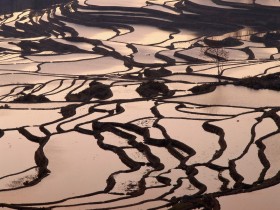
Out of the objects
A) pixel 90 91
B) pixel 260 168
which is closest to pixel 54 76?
pixel 90 91

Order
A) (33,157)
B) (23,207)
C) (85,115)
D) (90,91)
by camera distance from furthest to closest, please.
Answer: (90,91) < (85,115) < (33,157) < (23,207)

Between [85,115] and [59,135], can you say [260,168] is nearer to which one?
[59,135]

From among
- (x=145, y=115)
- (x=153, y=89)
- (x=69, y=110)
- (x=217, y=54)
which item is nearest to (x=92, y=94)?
(x=153, y=89)

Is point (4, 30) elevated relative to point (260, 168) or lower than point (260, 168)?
lower

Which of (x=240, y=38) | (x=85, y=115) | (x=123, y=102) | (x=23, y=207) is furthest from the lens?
(x=240, y=38)

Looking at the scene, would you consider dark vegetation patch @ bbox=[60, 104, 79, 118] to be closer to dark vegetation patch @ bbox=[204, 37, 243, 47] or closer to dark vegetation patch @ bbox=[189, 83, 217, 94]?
dark vegetation patch @ bbox=[189, 83, 217, 94]

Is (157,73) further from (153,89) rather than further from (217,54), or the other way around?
(153,89)

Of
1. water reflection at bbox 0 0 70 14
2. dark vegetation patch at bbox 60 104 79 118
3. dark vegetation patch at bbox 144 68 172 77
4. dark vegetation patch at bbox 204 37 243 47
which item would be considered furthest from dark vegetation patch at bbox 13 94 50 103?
water reflection at bbox 0 0 70 14

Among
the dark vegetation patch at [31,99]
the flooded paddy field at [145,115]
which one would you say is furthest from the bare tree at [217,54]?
the dark vegetation patch at [31,99]
